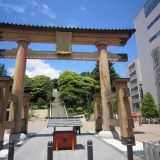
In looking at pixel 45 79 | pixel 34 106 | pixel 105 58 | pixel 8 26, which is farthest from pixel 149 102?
pixel 45 79

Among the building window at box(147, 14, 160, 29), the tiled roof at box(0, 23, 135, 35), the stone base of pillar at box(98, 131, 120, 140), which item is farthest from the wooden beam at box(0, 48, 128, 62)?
the building window at box(147, 14, 160, 29)

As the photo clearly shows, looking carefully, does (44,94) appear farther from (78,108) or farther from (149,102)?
(149,102)

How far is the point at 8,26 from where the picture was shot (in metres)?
11.5

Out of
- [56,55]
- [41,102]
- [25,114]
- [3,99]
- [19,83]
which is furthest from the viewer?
[41,102]

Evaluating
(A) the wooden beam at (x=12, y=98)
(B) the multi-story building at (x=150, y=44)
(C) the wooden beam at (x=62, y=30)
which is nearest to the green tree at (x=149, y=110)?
(B) the multi-story building at (x=150, y=44)

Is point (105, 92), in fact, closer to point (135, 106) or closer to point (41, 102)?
point (41, 102)

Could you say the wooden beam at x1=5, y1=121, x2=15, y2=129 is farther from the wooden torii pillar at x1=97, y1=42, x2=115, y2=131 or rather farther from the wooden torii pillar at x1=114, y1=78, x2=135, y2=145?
the wooden torii pillar at x1=114, y1=78, x2=135, y2=145

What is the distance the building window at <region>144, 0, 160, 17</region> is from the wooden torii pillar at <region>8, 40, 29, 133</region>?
34.4 meters

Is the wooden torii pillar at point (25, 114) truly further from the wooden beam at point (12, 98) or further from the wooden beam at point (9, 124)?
the wooden beam at point (9, 124)

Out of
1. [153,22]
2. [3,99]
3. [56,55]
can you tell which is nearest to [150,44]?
[153,22]

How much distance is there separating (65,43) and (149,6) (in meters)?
34.6

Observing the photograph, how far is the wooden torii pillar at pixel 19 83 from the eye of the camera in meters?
10.2

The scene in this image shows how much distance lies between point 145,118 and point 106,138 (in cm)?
2036

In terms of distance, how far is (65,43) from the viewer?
12.1 meters
